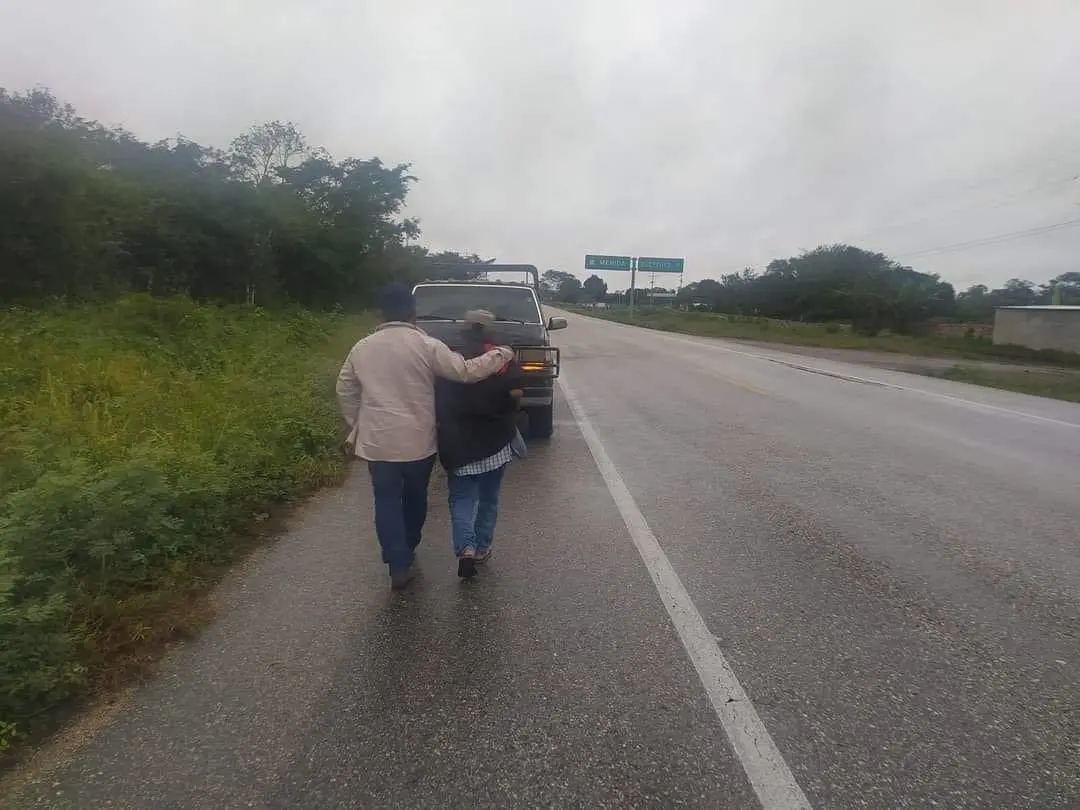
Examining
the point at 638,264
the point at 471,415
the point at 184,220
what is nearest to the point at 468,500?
the point at 471,415

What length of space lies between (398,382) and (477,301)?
586 cm

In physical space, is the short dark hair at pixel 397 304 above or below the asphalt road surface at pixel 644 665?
above

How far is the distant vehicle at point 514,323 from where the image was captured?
8711mm

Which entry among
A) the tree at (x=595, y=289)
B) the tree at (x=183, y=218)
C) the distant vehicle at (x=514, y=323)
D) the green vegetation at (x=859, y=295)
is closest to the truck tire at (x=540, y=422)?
the distant vehicle at (x=514, y=323)

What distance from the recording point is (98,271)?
1844 cm

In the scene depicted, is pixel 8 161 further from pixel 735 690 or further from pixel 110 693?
pixel 735 690

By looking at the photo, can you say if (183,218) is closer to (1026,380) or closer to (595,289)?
(1026,380)

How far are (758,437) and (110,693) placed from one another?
8.05 m

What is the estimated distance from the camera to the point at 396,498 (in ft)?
15.0

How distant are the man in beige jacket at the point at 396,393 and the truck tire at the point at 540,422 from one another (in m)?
4.78

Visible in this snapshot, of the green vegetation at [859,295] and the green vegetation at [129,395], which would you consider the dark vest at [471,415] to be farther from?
the green vegetation at [859,295]

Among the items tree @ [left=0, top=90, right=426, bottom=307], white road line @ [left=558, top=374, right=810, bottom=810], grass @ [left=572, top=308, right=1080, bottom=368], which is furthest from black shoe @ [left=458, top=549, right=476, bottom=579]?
grass @ [left=572, top=308, right=1080, bottom=368]

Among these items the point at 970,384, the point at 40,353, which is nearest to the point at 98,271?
the point at 40,353

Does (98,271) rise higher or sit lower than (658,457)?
higher
